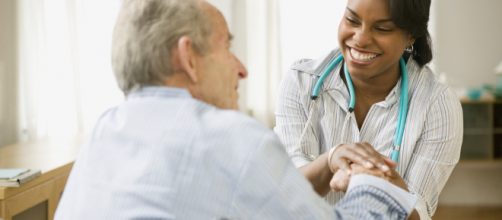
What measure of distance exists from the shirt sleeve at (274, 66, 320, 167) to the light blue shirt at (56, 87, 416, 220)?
2.41ft

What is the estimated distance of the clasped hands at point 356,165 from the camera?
4.63 ft

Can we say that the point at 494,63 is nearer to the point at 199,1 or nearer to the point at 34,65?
the point at 34,65

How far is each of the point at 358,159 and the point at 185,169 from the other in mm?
532

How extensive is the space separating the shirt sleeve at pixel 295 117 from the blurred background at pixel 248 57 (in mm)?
2598

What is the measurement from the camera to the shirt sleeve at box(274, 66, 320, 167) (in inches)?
74.1

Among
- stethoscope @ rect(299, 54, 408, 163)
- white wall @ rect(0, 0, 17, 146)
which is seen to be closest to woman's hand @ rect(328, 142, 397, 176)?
stethoscope @ rect(299, 54, 408, 163)

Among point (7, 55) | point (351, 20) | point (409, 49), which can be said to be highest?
point (351, 20)

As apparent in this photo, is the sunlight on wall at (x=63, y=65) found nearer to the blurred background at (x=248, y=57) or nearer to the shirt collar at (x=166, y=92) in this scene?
the blurred background at (x=248, y=57)

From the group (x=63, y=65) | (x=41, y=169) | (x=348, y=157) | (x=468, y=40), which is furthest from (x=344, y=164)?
(x=468, y=40)

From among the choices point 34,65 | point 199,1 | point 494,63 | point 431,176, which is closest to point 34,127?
point 34,65

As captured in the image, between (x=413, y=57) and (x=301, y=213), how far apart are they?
0.99 metres

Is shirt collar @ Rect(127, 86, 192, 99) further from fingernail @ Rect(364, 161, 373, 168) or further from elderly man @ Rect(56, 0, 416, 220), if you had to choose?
fingernail @ Rect(364, 161, 373, 168)

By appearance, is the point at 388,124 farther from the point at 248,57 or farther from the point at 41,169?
the point at 248,57

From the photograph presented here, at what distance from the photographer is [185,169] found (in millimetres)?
1044
